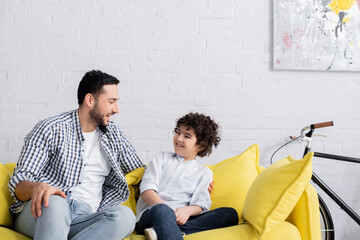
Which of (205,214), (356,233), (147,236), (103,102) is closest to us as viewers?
(147,236)

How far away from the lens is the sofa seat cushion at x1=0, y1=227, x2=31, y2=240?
1765mm

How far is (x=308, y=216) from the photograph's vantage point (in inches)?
74.5

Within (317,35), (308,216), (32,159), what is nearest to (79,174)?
(32,159)

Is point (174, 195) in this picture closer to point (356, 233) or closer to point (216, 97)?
point (216, 97)

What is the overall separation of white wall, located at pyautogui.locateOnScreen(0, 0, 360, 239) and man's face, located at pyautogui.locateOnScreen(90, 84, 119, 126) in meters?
0.79

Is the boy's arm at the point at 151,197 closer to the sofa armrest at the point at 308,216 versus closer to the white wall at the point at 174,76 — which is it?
the sofa armrest at the point at 308,216

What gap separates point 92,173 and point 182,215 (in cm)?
52

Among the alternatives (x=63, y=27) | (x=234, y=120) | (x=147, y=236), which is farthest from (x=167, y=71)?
(x=147, y=236)

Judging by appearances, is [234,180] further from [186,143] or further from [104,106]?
[104,106]

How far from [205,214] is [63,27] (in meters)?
1.70

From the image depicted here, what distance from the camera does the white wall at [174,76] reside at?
294 centimetres

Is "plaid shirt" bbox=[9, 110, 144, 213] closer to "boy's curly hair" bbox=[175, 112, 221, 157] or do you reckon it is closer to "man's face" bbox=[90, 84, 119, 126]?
"man's face" bbox=[90, 84, 119, 126]

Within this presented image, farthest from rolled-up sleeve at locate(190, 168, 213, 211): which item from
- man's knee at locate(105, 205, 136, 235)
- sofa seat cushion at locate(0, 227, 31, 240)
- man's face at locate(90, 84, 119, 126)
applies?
sofa seat cushion at locate(0, 227, 31, 240)

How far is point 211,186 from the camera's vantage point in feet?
7.31
